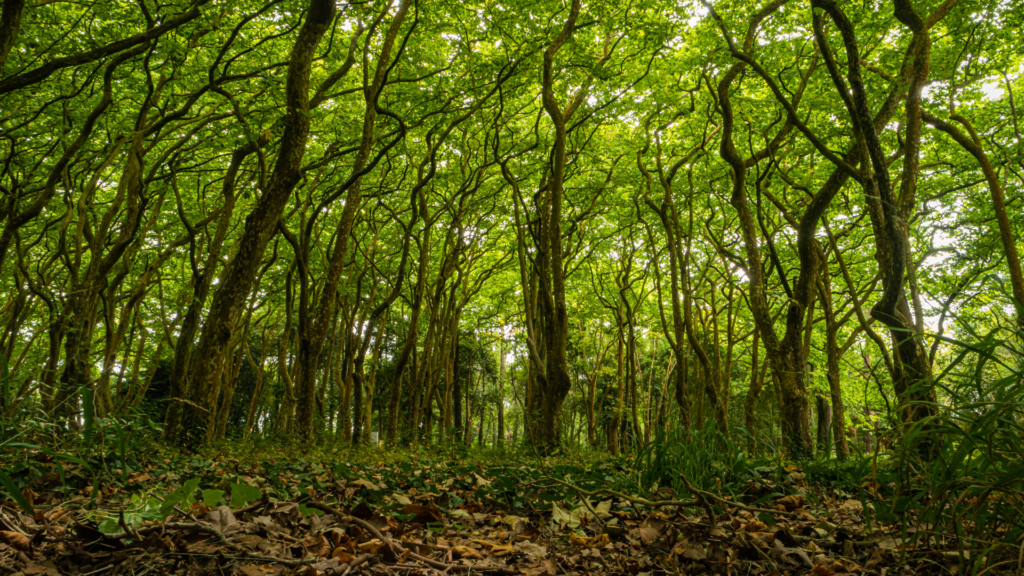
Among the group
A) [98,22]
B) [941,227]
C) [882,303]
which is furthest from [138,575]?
[941,227]

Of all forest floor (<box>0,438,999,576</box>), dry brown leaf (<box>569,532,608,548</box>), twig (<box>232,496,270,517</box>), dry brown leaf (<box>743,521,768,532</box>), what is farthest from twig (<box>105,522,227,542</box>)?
dry brown leaf (<box>743,521,768,532</box>)

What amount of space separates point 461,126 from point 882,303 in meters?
8.80

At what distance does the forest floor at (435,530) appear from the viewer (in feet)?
5.78

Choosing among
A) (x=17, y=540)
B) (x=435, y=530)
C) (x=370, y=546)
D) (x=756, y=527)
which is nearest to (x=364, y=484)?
(x=435, y=530)

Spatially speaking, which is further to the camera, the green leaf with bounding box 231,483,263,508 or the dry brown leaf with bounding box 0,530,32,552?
the green leaf with bounding box 231,483,263,508

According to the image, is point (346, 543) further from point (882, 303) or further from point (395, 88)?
point (395, 88)

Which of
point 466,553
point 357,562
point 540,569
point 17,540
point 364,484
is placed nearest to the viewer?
point 17,540

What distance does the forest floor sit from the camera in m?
1.76

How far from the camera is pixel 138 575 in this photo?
5.26 ft

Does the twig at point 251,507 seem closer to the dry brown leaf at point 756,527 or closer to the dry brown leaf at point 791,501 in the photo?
the dry brown leaf at point 756,527

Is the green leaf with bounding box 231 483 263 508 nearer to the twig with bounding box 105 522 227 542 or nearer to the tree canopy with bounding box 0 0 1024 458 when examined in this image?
the twig with bounding box 105 522 227 542

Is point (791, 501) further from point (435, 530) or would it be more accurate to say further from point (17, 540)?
point (17, 540)

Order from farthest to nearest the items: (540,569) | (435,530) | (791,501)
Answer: (791,501)
(435,530)
(540,569)

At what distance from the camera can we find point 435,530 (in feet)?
8.58
